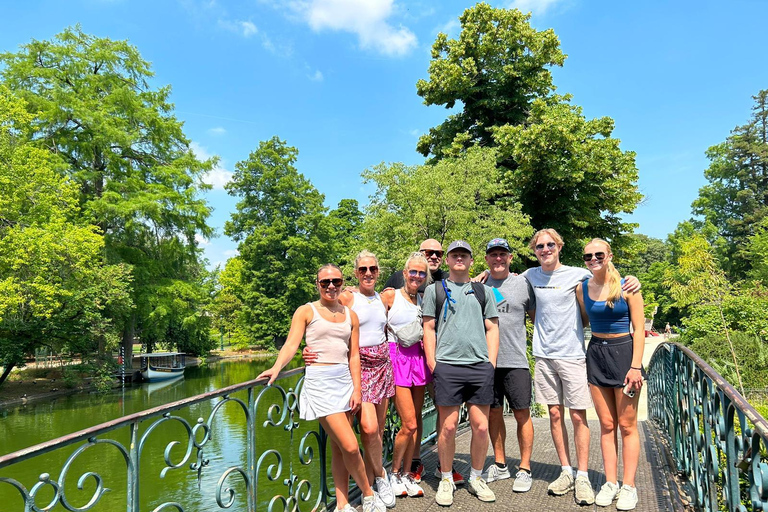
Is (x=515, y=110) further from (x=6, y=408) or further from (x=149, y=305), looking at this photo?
(x=6, y=408)

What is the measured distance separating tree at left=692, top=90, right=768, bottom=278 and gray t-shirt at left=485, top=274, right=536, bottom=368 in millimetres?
43002

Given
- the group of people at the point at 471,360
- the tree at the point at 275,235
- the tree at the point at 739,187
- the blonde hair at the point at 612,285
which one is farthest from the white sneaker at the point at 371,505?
the tree at the point at 739,187

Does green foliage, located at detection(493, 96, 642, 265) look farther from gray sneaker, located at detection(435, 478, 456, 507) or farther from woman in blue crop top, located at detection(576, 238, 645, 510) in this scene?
gray sneaker, located at detection(435, 478, 456, 507)

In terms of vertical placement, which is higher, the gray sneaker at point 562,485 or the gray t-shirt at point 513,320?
the gray t-shirt at point 513,320

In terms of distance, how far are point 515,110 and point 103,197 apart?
18700 mm

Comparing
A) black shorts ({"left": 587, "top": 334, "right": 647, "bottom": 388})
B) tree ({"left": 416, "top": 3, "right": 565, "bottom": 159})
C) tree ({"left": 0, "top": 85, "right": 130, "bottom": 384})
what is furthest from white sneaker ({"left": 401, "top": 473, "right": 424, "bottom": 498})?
tree ({"left": 0, "top": 85, "right": 130, "bottom": 384})

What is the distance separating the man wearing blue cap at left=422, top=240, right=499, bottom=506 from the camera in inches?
128

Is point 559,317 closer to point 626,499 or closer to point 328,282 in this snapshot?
point 626,499

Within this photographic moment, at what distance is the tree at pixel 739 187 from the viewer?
39.9 metres

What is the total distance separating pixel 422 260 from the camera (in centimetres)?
354

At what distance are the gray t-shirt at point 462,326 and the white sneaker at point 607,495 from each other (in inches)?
43.7

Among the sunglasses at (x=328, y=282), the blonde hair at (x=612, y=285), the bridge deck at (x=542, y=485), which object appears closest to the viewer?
the sunglasses at (x=328, y=282)

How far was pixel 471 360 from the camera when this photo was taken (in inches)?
128

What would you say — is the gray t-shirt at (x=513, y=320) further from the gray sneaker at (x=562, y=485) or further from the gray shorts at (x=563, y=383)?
the gray sneaker at (x=562, y=485)
